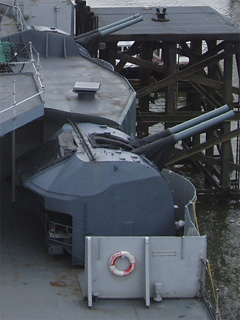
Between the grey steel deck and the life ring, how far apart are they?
1340 centimetres

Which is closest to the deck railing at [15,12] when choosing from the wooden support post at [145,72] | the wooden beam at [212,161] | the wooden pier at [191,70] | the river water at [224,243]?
the wooden pier at [191,70]

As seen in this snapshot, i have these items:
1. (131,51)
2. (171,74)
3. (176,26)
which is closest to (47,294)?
(171,74)

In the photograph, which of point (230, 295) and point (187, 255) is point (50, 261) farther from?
point (230, 295)

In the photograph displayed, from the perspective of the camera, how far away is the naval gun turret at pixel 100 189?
41.7 feet

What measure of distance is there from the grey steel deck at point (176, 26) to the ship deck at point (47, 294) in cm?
1132

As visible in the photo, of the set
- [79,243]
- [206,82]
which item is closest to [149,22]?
[206,82]

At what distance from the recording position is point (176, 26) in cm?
2605

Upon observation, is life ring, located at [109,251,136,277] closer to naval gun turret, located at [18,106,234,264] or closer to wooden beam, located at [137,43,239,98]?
naval gun turret, located at [18,106,234,264]

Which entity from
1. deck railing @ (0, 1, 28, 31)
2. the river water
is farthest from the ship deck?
deck railing @ (0, 1, 28, 31)

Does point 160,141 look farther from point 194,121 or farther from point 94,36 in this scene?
Result: point 94,36

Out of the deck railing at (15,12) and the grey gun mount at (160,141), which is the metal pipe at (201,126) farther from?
the deck railing at (15,12)

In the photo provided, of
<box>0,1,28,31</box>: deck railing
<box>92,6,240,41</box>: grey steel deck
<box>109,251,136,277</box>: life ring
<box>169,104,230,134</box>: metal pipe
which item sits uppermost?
<box>0,1,28,31</box>: deck railing

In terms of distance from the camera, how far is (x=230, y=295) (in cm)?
1867

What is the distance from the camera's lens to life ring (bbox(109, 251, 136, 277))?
38.5 feet
